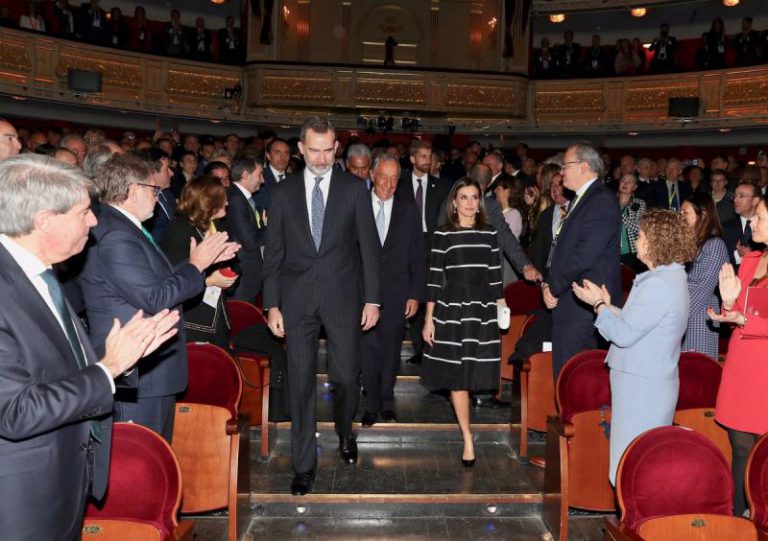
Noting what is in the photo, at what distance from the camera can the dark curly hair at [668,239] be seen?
2742mm

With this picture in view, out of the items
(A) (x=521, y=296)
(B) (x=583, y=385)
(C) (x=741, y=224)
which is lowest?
(B) (x=583, y=385)

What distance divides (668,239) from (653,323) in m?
0.32

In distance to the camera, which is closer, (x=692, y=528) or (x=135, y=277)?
(x=692, y=528)

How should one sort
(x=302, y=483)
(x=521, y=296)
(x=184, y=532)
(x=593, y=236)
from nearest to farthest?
(x=184, y=532) < (x=302, y=483) < (x=593, y=236) < (x=521, y=296)

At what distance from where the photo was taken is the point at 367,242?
344cm

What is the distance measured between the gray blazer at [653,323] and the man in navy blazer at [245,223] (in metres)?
2.40

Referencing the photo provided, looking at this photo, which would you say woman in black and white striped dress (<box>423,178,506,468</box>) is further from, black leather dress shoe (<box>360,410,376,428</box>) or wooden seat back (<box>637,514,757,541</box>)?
wooden seat back (<box>637,514,757,541</box>)

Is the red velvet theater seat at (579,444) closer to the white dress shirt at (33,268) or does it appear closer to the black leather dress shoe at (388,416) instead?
the black leather dress shoe at (388,416)

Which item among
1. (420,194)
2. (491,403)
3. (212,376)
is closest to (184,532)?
(212,376)

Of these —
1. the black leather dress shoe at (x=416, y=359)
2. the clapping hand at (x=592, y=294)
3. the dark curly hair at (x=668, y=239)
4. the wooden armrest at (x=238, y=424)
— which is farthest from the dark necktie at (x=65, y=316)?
the black leather dress shoe at (x=416, y=359)

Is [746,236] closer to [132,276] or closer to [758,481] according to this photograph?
[758,481]

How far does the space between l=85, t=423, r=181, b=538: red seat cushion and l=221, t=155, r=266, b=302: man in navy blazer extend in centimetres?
216

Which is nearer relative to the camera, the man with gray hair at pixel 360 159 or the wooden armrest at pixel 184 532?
the wooden armrest at pixel 184 532

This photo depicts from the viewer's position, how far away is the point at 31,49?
11.8 meters
